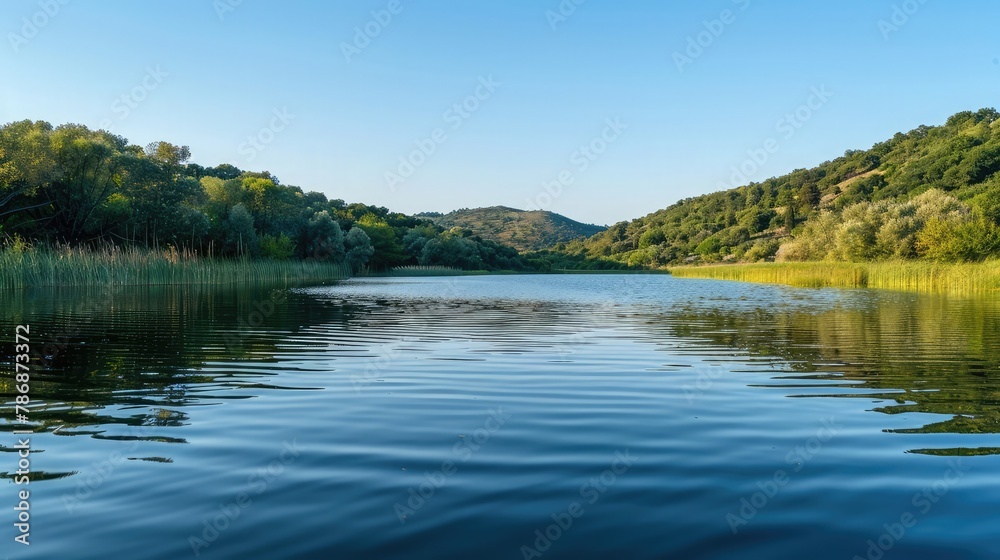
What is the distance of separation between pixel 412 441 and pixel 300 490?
1.65m

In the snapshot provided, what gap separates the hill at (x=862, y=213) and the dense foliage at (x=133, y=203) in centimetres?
5719

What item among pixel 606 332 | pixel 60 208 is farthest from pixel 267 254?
pixel 606 332

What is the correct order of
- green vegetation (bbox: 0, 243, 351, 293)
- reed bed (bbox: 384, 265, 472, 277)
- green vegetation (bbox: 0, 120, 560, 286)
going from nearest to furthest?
green vegetation (bbox: 0, 243, 351, 293), green vegetation (bbox: 0, 120, 560, 286), reed bed (bbox: 384, 265, 472, 277)

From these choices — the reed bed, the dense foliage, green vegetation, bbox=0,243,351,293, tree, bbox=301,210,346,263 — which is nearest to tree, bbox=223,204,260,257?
the dense foliage

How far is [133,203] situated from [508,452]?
64.3 m

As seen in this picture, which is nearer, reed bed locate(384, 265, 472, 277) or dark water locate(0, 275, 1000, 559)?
dark water locate(0, 275, 1000, 559)

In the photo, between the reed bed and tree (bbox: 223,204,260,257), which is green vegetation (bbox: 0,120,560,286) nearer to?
tree (bbox: 223,204,260,257)

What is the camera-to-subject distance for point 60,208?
180 ft

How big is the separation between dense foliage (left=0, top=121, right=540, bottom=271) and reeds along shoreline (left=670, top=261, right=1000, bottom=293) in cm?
4911

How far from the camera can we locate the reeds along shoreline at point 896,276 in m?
39.6

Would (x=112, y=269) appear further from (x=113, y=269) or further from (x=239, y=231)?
(x=239, y=231)

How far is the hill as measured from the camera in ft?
186

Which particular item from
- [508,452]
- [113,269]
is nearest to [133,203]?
[113,269]

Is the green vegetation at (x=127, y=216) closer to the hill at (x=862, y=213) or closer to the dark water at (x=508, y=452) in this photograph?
the dark water at (x=508, y=452)
